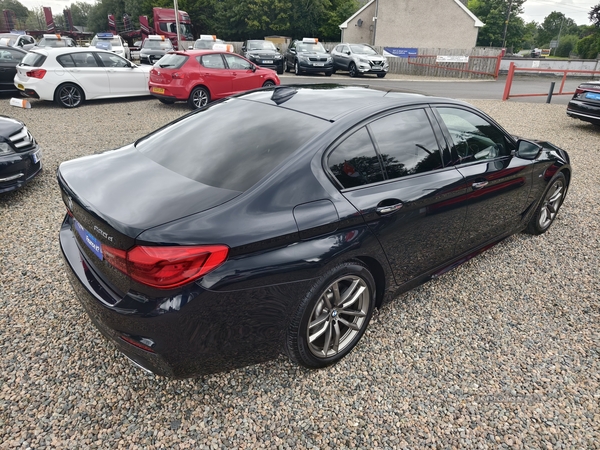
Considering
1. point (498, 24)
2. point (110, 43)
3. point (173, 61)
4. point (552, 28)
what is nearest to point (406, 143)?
point (173, 61)

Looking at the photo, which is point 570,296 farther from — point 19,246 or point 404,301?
point 19,246

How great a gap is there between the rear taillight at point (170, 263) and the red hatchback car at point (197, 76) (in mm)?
9286

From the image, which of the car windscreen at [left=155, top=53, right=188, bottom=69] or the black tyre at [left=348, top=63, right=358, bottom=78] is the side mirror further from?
the black tyre at [left=348, top=63, right=358, bottom=78]

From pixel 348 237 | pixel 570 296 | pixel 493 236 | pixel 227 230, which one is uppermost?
pixel 227 230

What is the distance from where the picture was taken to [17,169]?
4.55 meters


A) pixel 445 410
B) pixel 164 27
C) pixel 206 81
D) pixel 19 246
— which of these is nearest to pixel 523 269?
pixel 445 410

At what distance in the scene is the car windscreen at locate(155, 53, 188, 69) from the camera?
34.0 feet

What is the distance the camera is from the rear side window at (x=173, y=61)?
10.4 metres

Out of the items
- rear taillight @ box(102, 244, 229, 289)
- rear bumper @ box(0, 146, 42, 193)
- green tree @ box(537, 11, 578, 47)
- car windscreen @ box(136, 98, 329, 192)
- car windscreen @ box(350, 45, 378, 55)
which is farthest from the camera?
green tree @ box(537, 11, 578, 47)

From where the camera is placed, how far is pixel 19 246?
3814mm

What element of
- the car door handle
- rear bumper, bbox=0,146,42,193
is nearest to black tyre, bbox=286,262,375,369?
the car door handle

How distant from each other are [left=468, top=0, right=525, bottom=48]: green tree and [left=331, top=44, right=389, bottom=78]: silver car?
47.2m

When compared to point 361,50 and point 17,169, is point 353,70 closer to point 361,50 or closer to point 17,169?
point 361,50

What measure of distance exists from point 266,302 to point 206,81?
31.9ft
